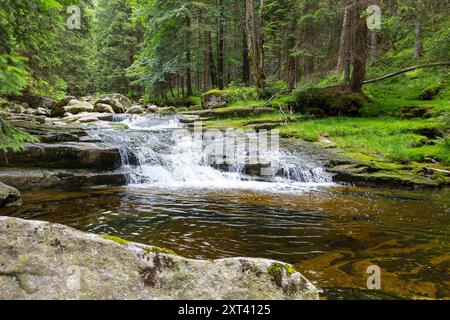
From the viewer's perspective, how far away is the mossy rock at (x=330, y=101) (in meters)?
15.7

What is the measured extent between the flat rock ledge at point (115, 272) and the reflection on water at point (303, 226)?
1.09m

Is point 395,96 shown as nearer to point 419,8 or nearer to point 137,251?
point 419,8

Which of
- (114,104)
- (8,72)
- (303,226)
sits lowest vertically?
(303,226)

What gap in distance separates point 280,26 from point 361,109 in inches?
348

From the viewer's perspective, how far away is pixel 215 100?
1991cm

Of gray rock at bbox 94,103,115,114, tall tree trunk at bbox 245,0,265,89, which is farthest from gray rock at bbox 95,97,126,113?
tall tree trunk at bbox 245,0,265,89

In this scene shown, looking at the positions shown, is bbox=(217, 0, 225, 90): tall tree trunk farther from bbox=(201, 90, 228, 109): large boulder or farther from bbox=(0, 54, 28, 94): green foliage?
bbox=(0, 54, 28, 94): green foliage

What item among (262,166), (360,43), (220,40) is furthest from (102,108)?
(360,43)

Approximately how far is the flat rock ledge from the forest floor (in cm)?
852

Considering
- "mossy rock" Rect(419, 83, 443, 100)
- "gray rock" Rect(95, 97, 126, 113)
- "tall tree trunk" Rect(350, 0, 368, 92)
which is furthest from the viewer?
"gray rock" Rect(95, 97, 126, 113)

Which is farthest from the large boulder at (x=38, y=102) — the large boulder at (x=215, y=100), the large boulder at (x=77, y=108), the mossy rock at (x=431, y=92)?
the mossy rock at (x=431, y=92)

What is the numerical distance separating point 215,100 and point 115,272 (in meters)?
18.1

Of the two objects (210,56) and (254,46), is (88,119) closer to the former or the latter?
(254,46)

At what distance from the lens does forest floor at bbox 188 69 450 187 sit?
397 inches
